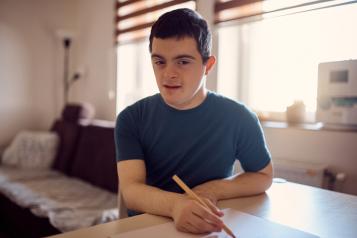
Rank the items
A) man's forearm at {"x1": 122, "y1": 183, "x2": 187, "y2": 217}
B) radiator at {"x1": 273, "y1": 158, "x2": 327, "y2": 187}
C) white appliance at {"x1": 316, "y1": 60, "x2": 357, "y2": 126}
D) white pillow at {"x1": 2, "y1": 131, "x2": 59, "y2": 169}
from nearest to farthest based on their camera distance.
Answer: man's forearm at {"x1": 122, "y1": 183, "x2": 187, "y2": 217}
white appliance at {"x1": 316, "y1": 60, "x2": 357, "y2": 126}
radiator at {"x1": 273, "y1": 158, "x2": 327, "y2": 187}
white pillow at {"x1": 2, "y1": 131, "x2": 59, "y2": 169}

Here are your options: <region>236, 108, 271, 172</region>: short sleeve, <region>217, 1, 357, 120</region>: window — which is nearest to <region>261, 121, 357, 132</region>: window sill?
<region>217, 1, 357, 120</region>: window

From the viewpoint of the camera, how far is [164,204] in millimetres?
809

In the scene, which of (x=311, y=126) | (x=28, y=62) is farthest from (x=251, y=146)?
(x=28, y=62)

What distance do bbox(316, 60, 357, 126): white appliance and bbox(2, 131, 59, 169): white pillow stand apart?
2.46 metres

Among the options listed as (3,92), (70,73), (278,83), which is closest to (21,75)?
(3,92)

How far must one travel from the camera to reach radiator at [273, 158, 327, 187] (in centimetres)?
167

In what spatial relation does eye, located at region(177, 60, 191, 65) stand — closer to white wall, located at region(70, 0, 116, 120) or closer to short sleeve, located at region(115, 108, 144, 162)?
short sleeve, located at region(115, 108, 144, 162)

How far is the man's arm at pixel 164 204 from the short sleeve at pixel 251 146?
0.32 meters

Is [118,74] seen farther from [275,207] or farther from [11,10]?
[275,207]

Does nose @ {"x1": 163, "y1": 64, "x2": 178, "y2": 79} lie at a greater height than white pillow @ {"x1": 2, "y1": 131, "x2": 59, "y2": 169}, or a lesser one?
greater

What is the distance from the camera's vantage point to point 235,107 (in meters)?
1.13

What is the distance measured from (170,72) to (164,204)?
377mm

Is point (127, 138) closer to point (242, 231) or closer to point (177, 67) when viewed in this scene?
point (177, 67)

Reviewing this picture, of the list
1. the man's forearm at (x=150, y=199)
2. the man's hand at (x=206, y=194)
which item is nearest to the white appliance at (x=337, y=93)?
the man's hand at (x=206, y=194)
